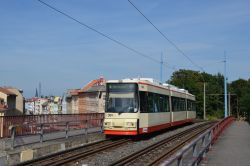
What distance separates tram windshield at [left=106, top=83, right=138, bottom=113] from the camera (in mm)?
22172

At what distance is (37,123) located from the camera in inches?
768

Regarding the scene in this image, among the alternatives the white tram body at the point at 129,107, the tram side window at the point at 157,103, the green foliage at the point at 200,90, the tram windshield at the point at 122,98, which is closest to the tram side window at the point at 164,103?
the tram side window at the point at 157,103

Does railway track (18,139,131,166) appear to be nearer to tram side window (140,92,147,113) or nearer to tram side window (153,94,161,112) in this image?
tram side window (140,92,147,113)

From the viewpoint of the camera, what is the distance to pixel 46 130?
812 inches

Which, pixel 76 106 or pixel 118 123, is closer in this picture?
pixel 118 123

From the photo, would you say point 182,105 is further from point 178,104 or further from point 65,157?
point 65,157

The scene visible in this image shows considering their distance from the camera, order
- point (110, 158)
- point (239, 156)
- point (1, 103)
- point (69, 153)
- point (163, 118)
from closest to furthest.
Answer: point (239, 156)
point (110, 158)
point (69, 153)
point (163, 118)
point (1, 103)

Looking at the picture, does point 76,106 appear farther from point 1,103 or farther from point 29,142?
point 29,142

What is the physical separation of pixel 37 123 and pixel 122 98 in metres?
4.93

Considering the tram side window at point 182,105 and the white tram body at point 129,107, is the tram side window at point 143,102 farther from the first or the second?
the tram side window at point 182,105

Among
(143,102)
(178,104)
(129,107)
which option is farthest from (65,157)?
(178,104)

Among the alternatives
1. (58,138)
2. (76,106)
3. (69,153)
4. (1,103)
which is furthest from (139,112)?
(76,106)

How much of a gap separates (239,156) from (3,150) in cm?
860

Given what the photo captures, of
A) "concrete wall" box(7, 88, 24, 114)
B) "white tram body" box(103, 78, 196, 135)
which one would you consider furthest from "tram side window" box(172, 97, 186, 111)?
"concrete wall" box(7, 88, 24, 114)
